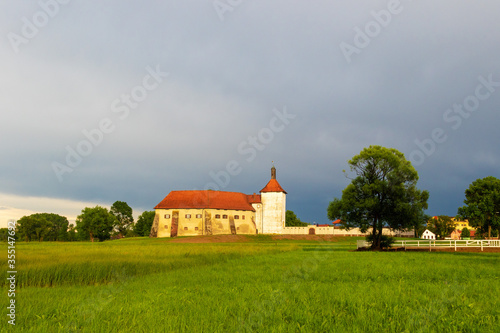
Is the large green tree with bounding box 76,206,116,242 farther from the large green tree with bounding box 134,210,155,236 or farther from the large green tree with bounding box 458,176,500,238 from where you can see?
the large green tree with bounding box 458,176,500,238

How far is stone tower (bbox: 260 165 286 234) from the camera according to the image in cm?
10344

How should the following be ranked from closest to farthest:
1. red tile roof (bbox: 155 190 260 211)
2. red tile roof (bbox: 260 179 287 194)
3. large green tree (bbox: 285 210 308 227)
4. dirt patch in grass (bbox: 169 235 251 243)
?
dirt patch in grass (bbox: 169 235 251 243)
red tile roof (bbox: 155 190 260 211)
red tile roof (bbox: 260 179 287 194)
large green tree (bbox: 285 210 308 227)

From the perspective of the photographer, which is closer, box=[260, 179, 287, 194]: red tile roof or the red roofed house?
the red roofed house

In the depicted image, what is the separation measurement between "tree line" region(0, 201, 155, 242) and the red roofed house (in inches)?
521

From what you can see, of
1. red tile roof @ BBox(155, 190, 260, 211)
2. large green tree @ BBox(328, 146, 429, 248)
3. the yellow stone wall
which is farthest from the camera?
red tile roof @ BBox(155, 190, 260, 211)

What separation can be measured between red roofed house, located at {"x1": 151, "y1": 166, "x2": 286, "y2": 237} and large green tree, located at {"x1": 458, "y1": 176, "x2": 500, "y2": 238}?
50.4 m

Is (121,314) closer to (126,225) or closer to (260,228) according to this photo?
(260,228)

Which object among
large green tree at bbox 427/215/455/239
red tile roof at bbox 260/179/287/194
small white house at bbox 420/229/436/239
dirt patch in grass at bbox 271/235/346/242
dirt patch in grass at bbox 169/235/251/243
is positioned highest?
red tile roof at bbox 260/179/287/194

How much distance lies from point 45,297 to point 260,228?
314 feet

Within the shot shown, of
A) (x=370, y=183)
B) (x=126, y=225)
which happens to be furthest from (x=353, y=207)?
(x=126, y=225)

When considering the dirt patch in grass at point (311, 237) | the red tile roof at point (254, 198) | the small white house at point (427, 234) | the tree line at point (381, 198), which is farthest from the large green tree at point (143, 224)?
the small white house at point (427, 234)

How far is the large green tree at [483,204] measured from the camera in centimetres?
6138

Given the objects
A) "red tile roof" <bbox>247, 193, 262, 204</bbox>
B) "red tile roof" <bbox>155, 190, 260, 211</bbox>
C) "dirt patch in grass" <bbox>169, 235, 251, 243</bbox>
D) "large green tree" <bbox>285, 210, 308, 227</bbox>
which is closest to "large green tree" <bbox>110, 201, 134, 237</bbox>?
"red tile roof" <bbox>155, 190, 260, 211</bbox>

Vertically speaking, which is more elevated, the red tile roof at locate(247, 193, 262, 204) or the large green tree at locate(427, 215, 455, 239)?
the red tile roof at locate(247, 193, 262, 204)
